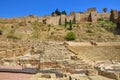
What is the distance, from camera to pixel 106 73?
51.2ft

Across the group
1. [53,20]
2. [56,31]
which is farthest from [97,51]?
[53,20]

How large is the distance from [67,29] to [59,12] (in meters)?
15.2

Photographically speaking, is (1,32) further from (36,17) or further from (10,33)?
(36,17)

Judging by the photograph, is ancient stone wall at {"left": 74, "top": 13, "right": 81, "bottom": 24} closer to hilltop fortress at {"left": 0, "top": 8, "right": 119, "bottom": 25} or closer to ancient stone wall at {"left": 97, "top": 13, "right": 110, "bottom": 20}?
hilltop fortress at {"left": 0, "top": 8, "right": 119, "bottom": 25}

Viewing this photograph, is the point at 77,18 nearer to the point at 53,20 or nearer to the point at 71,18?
the point at 71,18

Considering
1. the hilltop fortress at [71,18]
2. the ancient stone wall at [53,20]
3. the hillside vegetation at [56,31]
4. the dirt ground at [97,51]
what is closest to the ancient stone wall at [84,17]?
the hilltop fortress at [71,18]

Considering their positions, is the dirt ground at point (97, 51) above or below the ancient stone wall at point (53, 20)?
below

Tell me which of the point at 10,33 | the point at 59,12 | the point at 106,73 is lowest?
the point at 106,73

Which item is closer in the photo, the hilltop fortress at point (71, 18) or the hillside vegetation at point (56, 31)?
the hillside vegetation at point (56, 31)

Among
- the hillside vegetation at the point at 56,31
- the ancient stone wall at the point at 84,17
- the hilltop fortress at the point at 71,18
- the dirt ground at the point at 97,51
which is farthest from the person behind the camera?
the ancient stone wall at the point at 84,17

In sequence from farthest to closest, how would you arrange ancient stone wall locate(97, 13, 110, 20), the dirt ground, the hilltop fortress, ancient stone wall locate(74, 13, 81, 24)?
ancient stone wall locate(97, 13, 110, 20), ancient stone wall locate(74, 13, 81, 24), the hilltop fortress, the dirt ground

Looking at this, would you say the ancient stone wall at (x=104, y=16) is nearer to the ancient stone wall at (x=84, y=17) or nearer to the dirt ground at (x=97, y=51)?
the ancient stone wall at (x=84, y=17)

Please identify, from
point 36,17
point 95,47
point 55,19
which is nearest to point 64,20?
point 55,19

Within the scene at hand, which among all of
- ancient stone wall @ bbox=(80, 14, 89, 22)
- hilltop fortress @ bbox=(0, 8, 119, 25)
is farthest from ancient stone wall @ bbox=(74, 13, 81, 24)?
ancient stone wall @ bbox=(80, 14, 89, 22)
